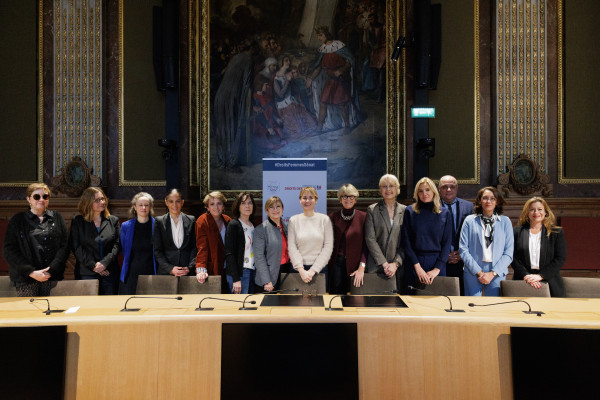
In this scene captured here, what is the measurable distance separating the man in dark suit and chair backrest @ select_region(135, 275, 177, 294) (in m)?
2.54

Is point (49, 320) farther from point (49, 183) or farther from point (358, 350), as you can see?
point (49, 183)

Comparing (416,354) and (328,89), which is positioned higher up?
(328,89)

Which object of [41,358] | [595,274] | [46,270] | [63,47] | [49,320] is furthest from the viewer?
[63,47]

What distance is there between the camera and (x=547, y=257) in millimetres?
3652

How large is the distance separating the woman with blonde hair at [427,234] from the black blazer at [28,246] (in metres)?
3.05

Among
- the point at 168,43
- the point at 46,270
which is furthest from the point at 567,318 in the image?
the point at 168,43

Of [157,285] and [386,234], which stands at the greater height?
[386,234]

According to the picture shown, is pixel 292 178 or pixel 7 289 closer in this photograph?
pixel 7 289

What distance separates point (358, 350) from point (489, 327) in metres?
0.71

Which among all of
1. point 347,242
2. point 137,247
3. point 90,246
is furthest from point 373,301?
point 90,246

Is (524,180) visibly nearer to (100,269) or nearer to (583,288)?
(583,288)

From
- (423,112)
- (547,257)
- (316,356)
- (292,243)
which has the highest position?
(423,112)

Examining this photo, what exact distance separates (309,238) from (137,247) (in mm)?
1679

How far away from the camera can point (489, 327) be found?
7.68ft
